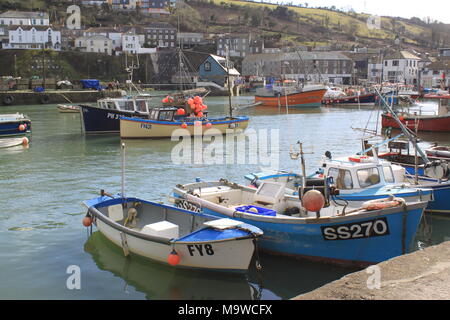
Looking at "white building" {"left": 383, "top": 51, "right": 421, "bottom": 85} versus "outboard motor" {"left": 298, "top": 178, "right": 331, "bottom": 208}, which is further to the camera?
"white building" {"left": 383, "top": 51, "right": 421, "bottom": 85}

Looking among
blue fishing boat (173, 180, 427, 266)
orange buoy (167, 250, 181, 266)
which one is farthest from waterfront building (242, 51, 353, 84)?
orange buoy (167, 250, 181, 266)

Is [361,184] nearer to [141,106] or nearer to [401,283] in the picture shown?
[401,283]

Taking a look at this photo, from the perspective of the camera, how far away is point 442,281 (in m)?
6.39

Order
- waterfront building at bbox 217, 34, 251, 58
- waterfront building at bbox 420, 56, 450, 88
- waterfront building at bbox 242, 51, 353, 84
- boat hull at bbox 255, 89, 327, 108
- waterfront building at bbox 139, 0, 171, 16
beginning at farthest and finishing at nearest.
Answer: waterfront building at bbox 139, 0, 171, 16, waterfront building at bbox 217, 34, 251, 58, waterfront building at bbox 242, 51, 353, 84, waterfront building at bbox 420, 56, 450, 88, boat hull at bbox 255, 89, 327, 108

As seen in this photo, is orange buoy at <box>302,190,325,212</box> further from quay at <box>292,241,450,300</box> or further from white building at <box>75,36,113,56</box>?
white building at <box>75,36,113,56</box>

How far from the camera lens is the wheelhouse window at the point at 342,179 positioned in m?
12.0

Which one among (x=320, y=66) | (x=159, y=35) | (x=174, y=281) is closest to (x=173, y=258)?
(x=174, y=281)

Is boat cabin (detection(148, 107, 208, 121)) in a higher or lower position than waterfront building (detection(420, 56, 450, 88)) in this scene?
lower

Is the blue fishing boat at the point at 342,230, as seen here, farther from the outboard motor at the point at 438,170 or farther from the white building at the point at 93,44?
the white building at the point at 93,44

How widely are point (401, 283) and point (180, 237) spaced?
16.8ft

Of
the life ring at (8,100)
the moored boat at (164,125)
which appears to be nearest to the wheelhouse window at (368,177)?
the moored boat at (164,125)

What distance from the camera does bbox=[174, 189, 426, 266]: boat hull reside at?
977 centimetres
